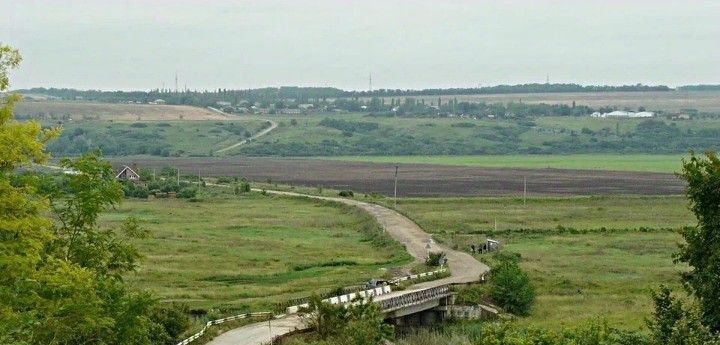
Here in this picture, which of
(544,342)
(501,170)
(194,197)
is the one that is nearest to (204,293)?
(544,342)

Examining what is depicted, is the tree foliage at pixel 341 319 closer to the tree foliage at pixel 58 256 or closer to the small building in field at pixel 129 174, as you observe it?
the tree foliage at pixel 58 256

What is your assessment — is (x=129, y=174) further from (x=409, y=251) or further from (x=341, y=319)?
(x=341, y=319)

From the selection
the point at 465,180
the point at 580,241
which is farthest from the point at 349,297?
the point at 465,180

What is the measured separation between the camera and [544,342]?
32.2 metres

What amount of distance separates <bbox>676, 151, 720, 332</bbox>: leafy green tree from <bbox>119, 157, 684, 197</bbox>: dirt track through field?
3927 inches

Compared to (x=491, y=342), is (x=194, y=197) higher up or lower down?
lower down

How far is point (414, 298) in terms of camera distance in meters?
57.0

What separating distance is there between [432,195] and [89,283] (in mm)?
113490

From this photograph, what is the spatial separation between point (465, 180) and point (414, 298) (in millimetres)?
110854

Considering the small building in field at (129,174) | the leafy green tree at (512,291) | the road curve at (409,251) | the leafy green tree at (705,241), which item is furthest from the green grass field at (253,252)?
the small building in field at (129,174)

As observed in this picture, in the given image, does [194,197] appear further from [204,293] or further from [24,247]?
[24,247]

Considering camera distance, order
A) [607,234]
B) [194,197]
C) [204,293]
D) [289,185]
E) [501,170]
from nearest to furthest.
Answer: [204,293] → [607,234] → [194,197] → [289,185] → [501,170]

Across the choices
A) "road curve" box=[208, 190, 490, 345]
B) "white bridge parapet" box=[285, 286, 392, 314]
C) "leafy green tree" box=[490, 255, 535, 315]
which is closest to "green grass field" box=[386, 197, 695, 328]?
"leafy green tree" box=[490, 255, 535, 315]

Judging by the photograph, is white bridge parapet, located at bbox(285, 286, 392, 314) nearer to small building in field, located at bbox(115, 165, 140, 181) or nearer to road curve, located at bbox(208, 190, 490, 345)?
road curve, located at bbox(208, 190, 490, 345)
